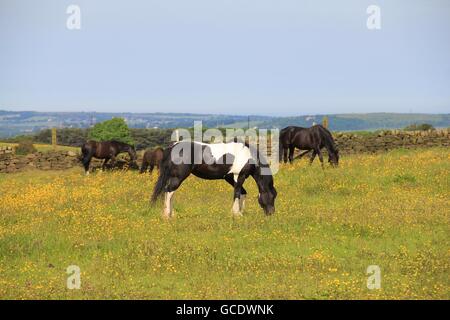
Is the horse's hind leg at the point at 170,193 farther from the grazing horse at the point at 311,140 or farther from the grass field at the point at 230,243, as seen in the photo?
the grazing horse at the point at 311,140

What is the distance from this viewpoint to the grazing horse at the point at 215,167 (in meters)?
15.8

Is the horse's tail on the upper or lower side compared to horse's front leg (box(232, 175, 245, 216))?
upper

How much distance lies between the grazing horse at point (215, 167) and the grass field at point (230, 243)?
543 mm

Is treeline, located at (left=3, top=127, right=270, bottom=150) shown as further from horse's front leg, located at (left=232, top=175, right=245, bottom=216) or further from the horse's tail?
the horse's tail

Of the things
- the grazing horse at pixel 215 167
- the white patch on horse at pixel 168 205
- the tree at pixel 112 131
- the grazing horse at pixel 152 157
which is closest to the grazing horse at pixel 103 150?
the grazing horse at pixel 152 157

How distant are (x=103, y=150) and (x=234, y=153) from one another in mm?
15920

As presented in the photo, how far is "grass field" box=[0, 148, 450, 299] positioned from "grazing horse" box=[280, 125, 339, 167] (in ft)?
18.0

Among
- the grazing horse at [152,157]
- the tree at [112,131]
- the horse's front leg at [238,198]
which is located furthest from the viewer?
the tree at [112,131]

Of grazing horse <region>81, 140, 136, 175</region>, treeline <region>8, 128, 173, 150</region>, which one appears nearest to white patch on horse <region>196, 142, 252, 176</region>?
grazing horse <region>81, 140, 136, 175</region>

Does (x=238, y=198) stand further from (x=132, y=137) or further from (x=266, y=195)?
(x=132, y=137)

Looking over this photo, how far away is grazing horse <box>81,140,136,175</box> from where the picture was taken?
30172 mm
